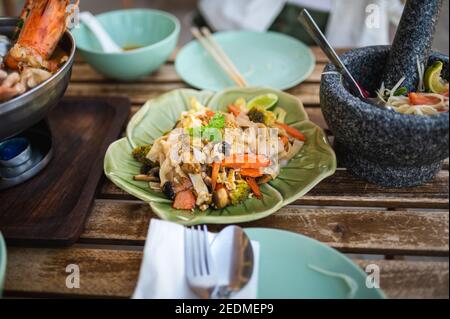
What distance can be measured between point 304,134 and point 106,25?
94 cm

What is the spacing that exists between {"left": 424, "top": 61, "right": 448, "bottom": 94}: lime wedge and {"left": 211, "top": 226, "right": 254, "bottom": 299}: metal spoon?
545mm

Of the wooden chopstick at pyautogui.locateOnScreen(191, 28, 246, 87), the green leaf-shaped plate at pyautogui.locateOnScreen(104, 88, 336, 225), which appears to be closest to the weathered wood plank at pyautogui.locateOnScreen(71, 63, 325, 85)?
the wooden chopstick at pyautogui.locateOnScreen(191, 28, 246, 87)

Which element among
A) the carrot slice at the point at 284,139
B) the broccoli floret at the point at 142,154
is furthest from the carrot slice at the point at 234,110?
the broccoli floret at the point at 142,154

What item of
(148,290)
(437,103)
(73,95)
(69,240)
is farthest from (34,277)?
(437,103)

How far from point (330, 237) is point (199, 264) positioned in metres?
0.29

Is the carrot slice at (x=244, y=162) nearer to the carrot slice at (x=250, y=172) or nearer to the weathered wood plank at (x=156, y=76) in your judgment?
the carrot slice at (x=250, y=172)

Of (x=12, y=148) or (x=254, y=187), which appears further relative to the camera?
(x=12, y=148)

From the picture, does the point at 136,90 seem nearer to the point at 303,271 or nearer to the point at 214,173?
the point at 214,173

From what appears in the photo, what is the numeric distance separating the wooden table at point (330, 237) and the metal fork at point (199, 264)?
10 centimetres

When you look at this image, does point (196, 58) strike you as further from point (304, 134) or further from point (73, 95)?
point (304, 134)

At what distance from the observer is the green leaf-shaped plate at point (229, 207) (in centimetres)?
86

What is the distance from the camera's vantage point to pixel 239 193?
2.93 feet

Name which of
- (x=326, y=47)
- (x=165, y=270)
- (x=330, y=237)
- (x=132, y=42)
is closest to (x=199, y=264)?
(x=165, y=270)

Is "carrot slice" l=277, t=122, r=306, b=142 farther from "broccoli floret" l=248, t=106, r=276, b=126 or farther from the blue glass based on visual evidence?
the blue glass
